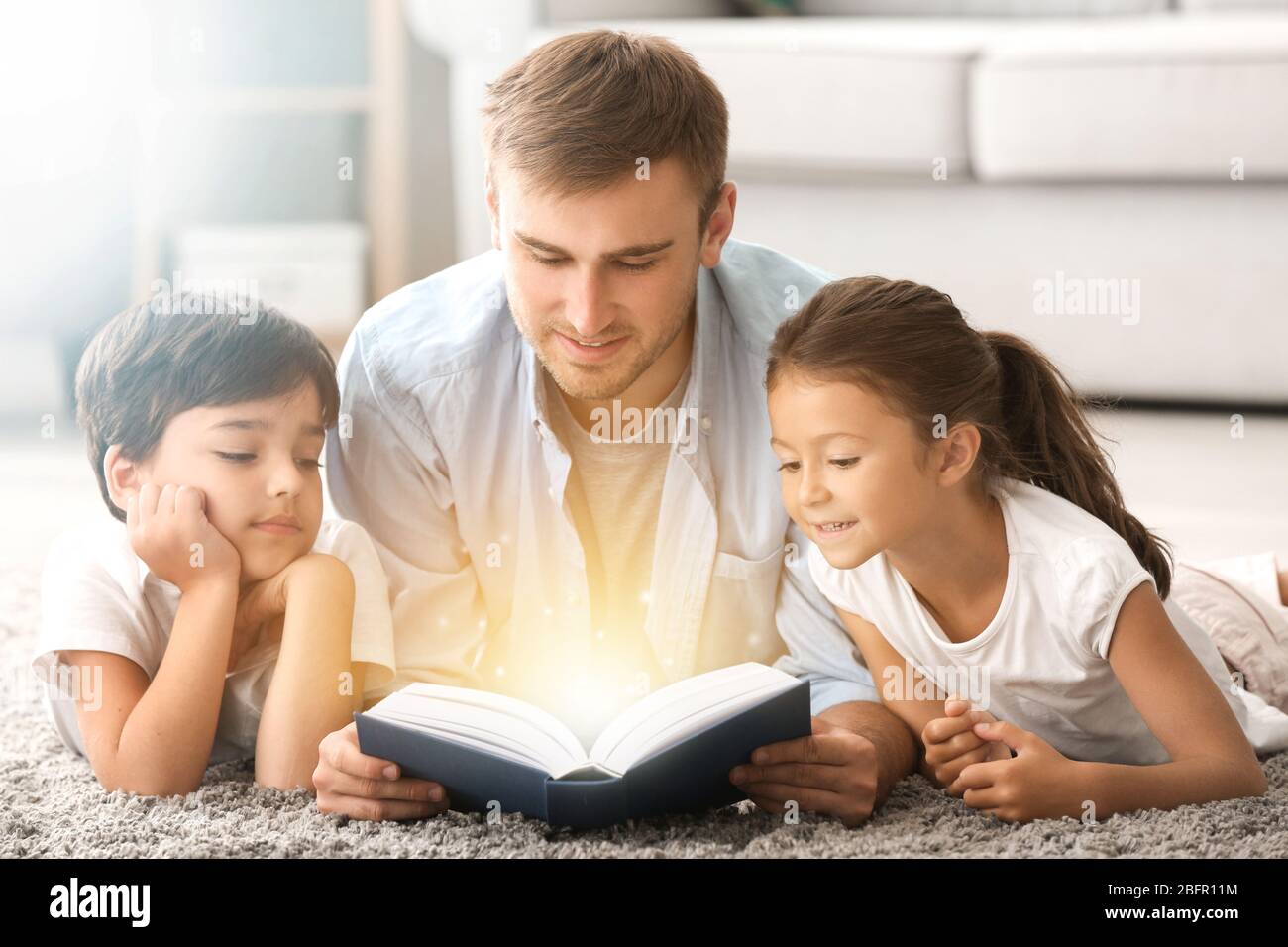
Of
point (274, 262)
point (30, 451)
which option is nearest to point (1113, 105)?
point (274, 262)

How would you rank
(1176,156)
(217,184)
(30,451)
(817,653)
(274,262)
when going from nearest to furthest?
(817,653)
(1176,156)
(30,451)
(274,262)
(217,184)

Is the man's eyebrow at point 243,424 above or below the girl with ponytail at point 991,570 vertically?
above

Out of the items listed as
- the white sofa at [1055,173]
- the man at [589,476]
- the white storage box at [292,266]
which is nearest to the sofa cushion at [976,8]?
the white sofa at [1055,173]

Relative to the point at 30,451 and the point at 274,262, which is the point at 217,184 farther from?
the point at 30,451

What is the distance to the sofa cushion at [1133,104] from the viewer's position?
2.14m

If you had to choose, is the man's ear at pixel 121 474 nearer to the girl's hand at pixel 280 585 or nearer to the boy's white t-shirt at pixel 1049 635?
the girl's hand at pixel 280 585

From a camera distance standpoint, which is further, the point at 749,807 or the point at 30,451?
the point at 30,451

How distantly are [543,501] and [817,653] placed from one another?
29 centimetres

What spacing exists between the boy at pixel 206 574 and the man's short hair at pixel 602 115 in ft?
0.87

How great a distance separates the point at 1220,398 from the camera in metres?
2.35

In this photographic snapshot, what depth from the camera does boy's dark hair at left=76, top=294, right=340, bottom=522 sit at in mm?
1195

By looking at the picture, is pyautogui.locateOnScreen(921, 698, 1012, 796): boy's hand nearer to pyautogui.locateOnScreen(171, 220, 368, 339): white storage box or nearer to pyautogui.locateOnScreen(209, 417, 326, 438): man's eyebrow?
pyautogui.locateOnScreen(209, 417, 326, 438): man's eyebrow

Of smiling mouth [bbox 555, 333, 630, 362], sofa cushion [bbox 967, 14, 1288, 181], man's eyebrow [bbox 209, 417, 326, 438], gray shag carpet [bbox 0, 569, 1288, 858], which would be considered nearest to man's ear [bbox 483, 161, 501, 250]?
smiling mouth [bbox 555, 333, 630, 362]

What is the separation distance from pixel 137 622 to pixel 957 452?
2.25ft
